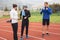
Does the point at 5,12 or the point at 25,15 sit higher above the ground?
the point at 25,15

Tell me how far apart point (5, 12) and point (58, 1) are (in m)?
9.33

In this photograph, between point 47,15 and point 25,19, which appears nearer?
point 25,19

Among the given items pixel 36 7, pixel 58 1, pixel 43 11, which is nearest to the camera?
pixel 43 11

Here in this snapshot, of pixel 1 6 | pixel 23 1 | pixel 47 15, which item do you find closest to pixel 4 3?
pixel 1 6

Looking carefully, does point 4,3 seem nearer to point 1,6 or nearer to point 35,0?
point 1,6

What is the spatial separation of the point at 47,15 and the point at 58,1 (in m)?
27.3

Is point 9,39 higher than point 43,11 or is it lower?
lower

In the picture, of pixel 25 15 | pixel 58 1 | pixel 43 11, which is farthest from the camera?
pixel 58 1

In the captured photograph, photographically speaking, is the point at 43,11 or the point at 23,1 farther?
the point at 23,1

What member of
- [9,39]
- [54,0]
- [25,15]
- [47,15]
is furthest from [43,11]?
[54,0]

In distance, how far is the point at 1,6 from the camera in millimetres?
41750

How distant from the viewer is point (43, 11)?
47.1 ft

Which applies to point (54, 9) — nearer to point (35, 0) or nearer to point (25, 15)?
point (35, 0)

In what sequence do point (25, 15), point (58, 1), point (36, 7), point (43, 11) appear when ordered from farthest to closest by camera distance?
point (58, 1) → point (36, 7) → point (43, 11) → point (25, 15)
